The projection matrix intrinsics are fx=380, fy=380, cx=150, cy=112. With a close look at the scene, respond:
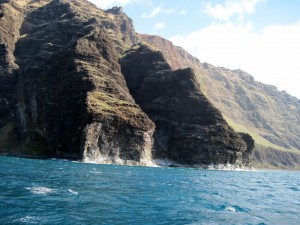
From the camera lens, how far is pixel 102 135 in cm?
16300

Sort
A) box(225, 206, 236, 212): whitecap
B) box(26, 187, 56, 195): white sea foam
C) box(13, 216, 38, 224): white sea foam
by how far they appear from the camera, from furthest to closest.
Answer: box(26, 187, 56, 195): white sea foam
box(225, 206, 236, 212): whitecap
box(13, 216, 38, 224): white sea foam

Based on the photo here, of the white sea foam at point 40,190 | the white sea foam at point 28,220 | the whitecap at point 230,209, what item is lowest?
the white sea foam at point 28,220

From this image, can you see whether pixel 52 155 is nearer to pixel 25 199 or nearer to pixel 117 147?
pixel 117 147

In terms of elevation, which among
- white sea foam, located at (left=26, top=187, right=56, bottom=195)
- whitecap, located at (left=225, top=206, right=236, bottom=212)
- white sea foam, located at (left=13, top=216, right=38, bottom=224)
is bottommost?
white sea foam, located at (left=13, top=216, right=38, bottom=224)

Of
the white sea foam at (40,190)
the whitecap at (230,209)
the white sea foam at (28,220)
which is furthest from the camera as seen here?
the white sea foam at (40,190)

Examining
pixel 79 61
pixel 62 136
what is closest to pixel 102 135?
pixel 62 136

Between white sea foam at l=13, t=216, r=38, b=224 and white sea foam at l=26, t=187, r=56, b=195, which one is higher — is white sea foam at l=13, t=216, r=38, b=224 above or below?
below

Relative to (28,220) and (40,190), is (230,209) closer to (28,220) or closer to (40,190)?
(40,190)

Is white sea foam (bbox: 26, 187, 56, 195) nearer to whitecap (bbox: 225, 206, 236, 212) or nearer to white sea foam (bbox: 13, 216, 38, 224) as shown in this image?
white sea foam (bbox: 13, 216, 38, 224)

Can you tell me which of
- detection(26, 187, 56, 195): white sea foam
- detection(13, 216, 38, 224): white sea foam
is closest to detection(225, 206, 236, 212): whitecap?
detection(26, 187, 56, 195): white sea foam

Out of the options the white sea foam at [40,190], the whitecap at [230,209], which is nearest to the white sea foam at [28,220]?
the white sea foam at [40,190]

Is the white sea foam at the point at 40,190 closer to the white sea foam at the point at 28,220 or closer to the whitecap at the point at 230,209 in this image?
the white sea foam at the point at 28,220

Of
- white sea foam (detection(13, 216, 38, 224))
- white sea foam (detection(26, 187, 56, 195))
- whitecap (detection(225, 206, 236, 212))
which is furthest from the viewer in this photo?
white sea foam (detection(26, 187, 56, 195))

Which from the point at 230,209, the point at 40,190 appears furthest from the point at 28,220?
the point at 230,209
